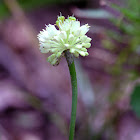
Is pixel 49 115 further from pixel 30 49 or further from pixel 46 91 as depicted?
pixel 30 49

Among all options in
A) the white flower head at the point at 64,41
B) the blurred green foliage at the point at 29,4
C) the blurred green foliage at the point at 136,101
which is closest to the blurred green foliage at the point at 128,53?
the blurred green foliage at the point at 136,101

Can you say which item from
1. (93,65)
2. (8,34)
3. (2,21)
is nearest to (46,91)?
(93,65)

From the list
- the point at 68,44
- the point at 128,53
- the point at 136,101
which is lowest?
the point at 68,44

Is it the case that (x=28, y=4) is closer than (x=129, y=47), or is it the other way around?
(x=129, y=47)

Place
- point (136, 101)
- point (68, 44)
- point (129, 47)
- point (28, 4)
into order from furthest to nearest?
point (28, 4)
point (129, 47)
point (136, 101)
point (68, 44)

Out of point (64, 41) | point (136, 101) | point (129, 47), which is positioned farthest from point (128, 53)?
point (64, 41)

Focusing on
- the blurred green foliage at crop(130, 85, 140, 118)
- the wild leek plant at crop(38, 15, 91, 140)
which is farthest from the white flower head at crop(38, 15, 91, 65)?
the blurred green foliage at crop(130, 85, 140, 118)

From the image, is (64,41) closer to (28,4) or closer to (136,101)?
(136,101)

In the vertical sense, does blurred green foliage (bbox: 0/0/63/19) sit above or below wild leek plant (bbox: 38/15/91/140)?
above

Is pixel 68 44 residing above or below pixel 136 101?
below

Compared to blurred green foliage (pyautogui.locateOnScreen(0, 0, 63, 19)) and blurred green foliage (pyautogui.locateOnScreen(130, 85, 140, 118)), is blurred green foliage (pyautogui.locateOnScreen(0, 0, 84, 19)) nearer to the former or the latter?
blurred green foliage (pyautogui.locateOnScreen(0, 0, 63, 19))
